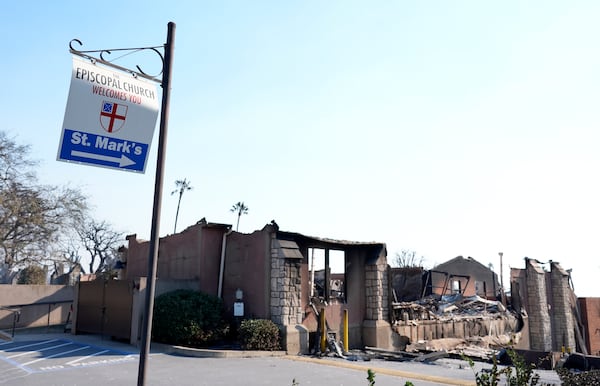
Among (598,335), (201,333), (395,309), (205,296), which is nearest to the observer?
(201,333)

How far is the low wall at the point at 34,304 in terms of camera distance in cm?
2054

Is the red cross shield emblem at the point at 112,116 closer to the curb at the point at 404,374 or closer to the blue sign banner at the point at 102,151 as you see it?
the blue sign banner at the point at 102,151

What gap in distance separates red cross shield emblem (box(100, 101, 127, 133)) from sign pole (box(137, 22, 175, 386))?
1.74 feet

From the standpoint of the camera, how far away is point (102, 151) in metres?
5.98

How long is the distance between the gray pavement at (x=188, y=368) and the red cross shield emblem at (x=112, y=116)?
5365mm

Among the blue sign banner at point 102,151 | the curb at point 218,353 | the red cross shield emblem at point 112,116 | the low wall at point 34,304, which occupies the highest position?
the red cross shield emblem at point 112,116

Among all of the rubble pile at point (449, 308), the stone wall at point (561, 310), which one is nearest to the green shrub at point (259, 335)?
the rubble pile at point (449, 308)

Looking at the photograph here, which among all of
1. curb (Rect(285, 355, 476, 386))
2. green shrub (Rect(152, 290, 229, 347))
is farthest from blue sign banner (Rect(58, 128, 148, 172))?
green shrub (Rect(152, 290, 229, 347))

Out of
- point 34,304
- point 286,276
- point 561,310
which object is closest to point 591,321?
point 561,310

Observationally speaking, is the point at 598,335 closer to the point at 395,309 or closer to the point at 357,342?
the point at 395,309

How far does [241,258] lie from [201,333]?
10.1 feet

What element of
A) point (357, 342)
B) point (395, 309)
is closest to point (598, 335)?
point (395, 309)

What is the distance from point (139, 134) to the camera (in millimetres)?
6188

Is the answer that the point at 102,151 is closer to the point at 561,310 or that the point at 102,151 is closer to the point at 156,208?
the point at 156,208
